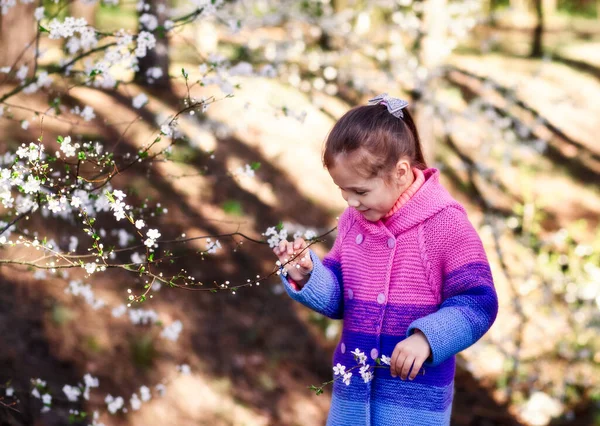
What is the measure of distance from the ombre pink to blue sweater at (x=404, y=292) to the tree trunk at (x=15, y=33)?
4972 millimetres

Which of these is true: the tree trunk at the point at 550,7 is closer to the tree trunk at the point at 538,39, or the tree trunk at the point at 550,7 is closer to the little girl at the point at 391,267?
the tree trunk at the point at 538,39

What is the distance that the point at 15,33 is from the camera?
6340 millimetres

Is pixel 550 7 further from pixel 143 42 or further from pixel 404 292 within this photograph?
pixel 404 292

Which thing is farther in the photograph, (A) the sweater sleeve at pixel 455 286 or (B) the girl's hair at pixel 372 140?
(B) the girl's hair at pixel 372 140

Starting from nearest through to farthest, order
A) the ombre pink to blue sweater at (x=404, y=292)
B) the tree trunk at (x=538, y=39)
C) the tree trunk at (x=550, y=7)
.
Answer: the ombre pink to blue sweater at (x=404, y=292) → the tree trunk at (x=538, y=39) → the tree trunk at (x=550, y=7)

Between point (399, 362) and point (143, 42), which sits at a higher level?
point (143, 42)

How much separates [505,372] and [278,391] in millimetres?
1774

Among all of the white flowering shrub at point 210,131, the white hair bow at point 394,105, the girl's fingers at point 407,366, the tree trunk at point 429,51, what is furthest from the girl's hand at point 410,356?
the tree trunk at point 429,51

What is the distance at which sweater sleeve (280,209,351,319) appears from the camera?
7.16 feet

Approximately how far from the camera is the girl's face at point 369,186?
2.06 metres

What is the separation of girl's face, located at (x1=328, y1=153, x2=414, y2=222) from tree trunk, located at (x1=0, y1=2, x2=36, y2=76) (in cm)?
498

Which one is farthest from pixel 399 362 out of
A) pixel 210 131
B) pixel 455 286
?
pixel 210 131

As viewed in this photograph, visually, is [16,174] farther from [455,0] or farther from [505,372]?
[455,0]

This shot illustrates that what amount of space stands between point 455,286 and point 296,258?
0.47m
